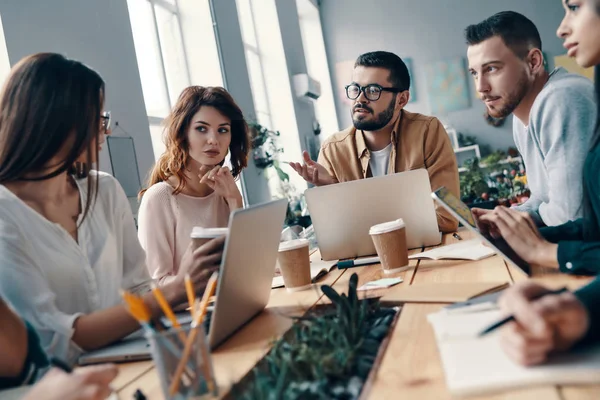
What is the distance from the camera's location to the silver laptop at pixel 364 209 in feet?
5.84

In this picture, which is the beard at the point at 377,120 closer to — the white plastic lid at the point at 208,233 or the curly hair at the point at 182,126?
the curly hair at the point at 182,126

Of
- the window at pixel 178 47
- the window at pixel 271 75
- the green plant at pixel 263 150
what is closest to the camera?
the window at pixel 178 47

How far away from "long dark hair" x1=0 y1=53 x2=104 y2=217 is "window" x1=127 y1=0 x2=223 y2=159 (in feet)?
9.34

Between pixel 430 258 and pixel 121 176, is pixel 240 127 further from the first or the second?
pixel 430 258

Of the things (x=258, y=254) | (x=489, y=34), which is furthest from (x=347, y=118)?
(x=258, y=254)

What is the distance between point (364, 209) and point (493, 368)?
3.72ft

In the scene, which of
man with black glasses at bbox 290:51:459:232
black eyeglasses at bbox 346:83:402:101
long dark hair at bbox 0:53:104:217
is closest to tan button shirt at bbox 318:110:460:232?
man with black glasses at bbox 290:51:459:232

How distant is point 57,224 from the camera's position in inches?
52.4

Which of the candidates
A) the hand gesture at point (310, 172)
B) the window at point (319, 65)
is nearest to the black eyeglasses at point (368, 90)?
the hand gesture at point (310, 172)

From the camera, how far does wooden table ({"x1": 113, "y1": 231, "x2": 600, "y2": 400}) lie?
0.68m

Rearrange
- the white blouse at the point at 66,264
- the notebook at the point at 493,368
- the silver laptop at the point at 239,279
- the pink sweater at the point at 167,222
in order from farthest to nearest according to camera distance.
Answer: the pink sweater at the point at 167,222
the white blouse at the point at 66,264
the silver laptop at the point at 239,279
the notebook at the point at 493,368

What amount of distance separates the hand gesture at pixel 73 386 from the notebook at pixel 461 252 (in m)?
1.07

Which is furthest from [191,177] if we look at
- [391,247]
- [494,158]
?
[494,158]

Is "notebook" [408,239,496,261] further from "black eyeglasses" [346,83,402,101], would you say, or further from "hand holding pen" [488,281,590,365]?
"black eyeglasses" [346,83,402,101]
